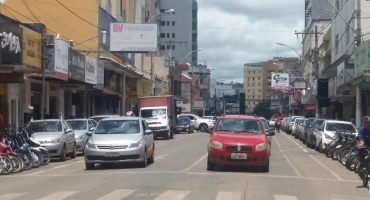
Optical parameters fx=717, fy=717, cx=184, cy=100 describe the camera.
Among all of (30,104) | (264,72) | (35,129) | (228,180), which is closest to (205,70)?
(264,72)

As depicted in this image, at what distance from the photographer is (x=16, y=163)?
22734 millimetres

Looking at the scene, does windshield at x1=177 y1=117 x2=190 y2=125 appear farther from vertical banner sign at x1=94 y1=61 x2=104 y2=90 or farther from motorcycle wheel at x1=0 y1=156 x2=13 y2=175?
motorcycle wheel at x1=0 y1=156 x2=13 y2=175

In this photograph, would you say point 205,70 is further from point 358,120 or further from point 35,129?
point 35,129

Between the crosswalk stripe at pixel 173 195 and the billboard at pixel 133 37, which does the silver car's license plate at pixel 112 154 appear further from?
the billboard at pixel 133 37

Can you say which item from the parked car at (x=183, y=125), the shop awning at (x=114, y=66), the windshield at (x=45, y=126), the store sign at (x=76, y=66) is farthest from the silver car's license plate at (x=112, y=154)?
the parked car at (x=183, y=125)

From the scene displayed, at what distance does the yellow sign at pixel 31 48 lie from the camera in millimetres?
32188

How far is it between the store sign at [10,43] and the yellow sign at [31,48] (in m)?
0.99

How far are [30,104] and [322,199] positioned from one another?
28.8m

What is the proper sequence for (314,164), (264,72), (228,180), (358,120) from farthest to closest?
(264,72) < (358,120) < (314,164) < (228,180)

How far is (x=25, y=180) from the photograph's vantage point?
64.8ft

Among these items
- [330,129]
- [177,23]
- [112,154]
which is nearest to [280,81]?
[177,23]

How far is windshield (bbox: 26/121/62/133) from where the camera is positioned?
28.0 m

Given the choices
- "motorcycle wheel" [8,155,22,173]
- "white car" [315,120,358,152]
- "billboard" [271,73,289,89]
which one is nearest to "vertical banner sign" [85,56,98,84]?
"white car" [315,120,358,152]

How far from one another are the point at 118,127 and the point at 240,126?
4.05 m
